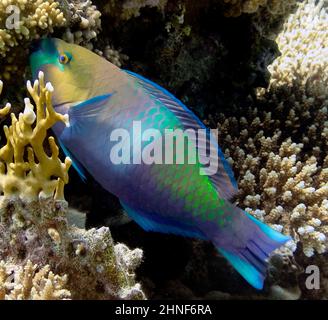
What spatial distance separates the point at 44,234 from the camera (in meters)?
2.10

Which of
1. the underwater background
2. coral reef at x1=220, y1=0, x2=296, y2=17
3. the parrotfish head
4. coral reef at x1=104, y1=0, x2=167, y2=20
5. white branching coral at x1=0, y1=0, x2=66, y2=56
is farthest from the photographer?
coral reef at x1=220, y1=0, x2=296, y2=17

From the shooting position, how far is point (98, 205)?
3070 millimetres

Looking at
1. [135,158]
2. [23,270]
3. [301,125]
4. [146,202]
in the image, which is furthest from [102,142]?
[301,125]

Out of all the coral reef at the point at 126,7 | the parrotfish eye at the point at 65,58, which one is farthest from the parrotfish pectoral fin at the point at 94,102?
the coral reef at the point at 126,7

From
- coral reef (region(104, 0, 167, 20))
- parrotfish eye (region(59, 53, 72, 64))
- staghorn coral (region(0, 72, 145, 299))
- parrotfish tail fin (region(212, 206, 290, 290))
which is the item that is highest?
coral reef (region(104, 0, 167, 20))

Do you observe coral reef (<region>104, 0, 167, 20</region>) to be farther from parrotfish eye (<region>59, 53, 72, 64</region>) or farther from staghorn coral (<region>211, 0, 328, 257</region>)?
staghorn coral (<region>211, 0, 328, 257</region>)

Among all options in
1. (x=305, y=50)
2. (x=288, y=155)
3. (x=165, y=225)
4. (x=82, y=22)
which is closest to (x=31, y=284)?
(x=165, y=225)

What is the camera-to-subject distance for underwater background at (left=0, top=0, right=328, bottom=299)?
2096 millimetres

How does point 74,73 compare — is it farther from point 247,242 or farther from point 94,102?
point 247,242

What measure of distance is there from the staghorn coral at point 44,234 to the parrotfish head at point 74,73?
0.20m

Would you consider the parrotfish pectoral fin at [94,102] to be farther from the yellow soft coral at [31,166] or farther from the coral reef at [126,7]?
the coral reef at [126,7]

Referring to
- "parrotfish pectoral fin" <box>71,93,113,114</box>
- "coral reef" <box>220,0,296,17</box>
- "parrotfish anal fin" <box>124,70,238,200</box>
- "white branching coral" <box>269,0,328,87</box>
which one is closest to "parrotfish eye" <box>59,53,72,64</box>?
"parrotfish pectoral fin" <box>71,93,113,114</box>

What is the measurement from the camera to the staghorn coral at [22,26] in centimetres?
245
